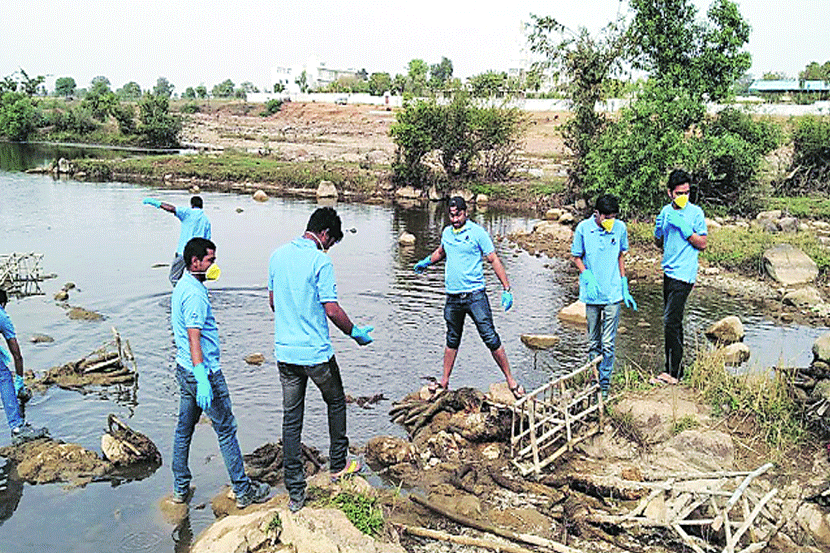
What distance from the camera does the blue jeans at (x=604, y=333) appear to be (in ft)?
28.0

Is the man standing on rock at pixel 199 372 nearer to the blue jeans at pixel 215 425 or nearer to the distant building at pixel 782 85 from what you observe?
the blue jeans at pixel 215 425

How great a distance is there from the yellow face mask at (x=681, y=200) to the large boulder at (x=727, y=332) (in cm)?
455

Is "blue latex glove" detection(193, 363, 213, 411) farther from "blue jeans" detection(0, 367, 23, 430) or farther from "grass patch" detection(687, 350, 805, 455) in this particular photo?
"grass patch" detection(687, 350, 805, 455)

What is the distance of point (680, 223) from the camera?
879cm

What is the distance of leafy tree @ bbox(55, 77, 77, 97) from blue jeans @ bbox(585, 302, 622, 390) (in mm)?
169670

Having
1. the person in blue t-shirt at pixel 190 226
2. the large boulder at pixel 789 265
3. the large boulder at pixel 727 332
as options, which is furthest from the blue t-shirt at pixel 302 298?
the large boulder at pixel 789 265

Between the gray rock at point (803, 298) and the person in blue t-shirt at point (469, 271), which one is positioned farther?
the gray rock at point (803, 298)

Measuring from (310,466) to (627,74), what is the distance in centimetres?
2375

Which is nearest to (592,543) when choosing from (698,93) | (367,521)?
(367,521)

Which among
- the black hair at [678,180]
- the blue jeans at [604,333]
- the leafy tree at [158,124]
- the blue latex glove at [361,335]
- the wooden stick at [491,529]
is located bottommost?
the wooden stick at [491,529]

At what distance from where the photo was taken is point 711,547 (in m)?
5.74

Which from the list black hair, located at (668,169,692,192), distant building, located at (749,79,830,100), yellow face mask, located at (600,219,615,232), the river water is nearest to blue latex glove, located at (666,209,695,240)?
black hair, located at (668,169,692,192)

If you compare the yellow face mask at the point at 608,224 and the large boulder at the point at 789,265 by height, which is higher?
the yellow face mask at the point at 608,224

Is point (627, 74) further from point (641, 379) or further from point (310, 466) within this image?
point (310, 466)
